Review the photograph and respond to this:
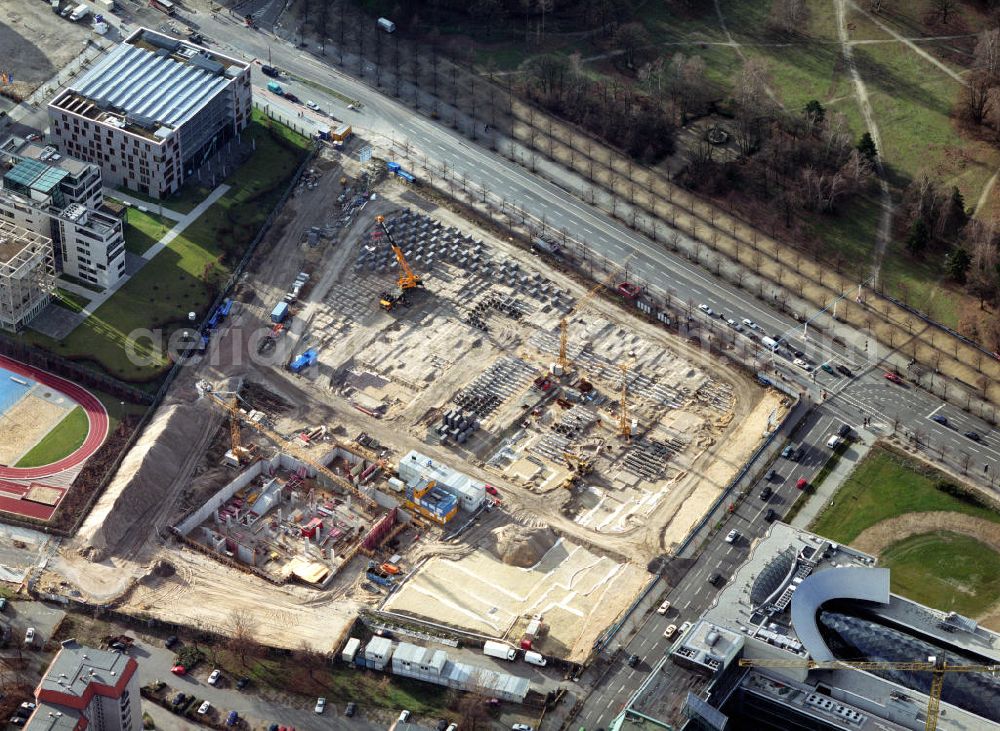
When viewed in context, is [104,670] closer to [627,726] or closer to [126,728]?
[126,728]

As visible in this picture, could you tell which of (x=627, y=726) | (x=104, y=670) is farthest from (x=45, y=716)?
(x=627, y=726)

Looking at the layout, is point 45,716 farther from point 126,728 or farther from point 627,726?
point 627,726

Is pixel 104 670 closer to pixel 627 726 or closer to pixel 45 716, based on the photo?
pixel 45 716
